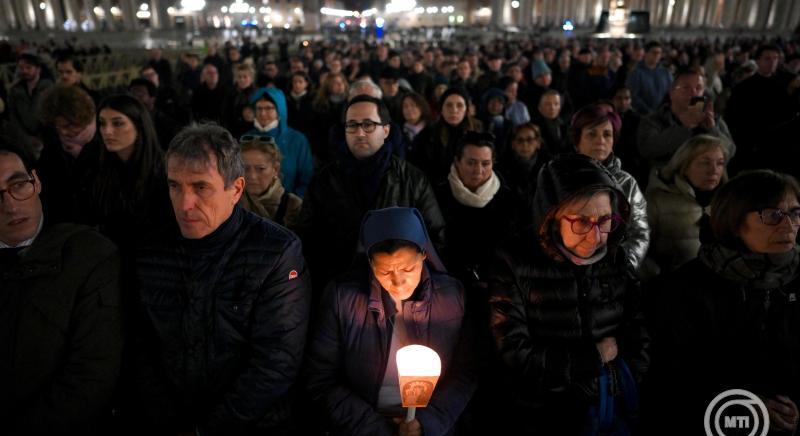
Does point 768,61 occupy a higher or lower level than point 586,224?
higher

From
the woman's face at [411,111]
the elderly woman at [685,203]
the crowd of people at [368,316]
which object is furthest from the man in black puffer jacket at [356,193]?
the woman's face at [411,111]

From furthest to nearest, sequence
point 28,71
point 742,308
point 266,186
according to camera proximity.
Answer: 1. point 28,71
2. point 266,186
3. point 742,308

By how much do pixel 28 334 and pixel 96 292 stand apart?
27 centimetres

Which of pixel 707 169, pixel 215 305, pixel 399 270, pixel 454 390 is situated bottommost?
pixel 454 390

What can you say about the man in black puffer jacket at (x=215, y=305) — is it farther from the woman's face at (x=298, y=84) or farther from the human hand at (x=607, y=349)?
the woman's face at (x=298, y=84)

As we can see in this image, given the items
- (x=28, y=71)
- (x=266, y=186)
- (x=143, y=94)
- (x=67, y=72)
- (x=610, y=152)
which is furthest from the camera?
(x=143, y=94)

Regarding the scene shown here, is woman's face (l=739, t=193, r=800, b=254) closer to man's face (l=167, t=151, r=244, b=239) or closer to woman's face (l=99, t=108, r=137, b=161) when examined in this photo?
man's face (l=167, t=151, r=244, b=239)

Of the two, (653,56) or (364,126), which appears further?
(653,56)

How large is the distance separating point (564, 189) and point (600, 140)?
5.42 feet

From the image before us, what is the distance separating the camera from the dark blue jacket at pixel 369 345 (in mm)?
2301

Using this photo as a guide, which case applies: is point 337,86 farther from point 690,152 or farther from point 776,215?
point 776,215

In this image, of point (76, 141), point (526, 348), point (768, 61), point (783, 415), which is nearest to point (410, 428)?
point (526, 348)

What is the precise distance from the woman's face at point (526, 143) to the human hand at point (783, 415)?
283 centimetres

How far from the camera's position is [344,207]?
3.26 metres
